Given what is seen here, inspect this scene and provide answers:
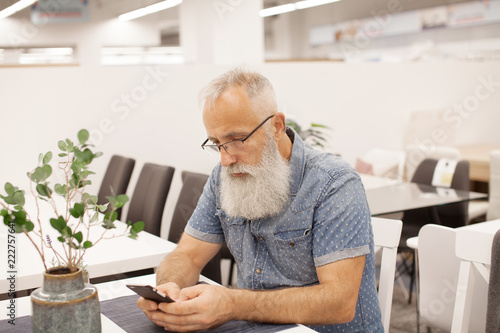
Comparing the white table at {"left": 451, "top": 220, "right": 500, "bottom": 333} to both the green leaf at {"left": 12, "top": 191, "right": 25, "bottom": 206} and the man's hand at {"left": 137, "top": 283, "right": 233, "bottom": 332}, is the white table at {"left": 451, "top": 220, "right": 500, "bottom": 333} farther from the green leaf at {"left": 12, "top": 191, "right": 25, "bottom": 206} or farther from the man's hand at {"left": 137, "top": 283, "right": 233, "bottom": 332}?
the green leaf at {"left": 12, "top": 191, "right": 25, "bottom": 206}

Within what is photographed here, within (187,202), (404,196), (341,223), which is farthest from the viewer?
(404,196)

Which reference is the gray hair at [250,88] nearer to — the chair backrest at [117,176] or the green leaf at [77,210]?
the green leaf at [77,210]

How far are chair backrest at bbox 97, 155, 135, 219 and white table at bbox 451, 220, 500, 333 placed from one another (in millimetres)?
2399

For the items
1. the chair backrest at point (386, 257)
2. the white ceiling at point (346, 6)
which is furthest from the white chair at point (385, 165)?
the white ceiling at point (346, 6)

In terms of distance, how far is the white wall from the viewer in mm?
4016

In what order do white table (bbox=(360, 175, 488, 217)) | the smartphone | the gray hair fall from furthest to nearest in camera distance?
white table (bbox=(360, 175, 488, 217))
the gray hair
the smartphone

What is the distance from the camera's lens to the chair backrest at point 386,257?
175 cm

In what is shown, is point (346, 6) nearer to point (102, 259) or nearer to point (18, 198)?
point (102, 259)

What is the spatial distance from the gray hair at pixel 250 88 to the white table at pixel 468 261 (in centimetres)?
68

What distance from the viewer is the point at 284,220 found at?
1613 millimetres

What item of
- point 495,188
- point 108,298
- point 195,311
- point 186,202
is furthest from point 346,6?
point 195,311

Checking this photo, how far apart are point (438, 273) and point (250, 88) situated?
113 centimetres

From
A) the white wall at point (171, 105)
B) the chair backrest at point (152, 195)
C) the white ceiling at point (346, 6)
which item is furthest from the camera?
the white ceiling at point (346, 6)

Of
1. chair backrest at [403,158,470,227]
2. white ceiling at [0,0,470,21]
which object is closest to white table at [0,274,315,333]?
chair backrest at [403,158,470,227]
